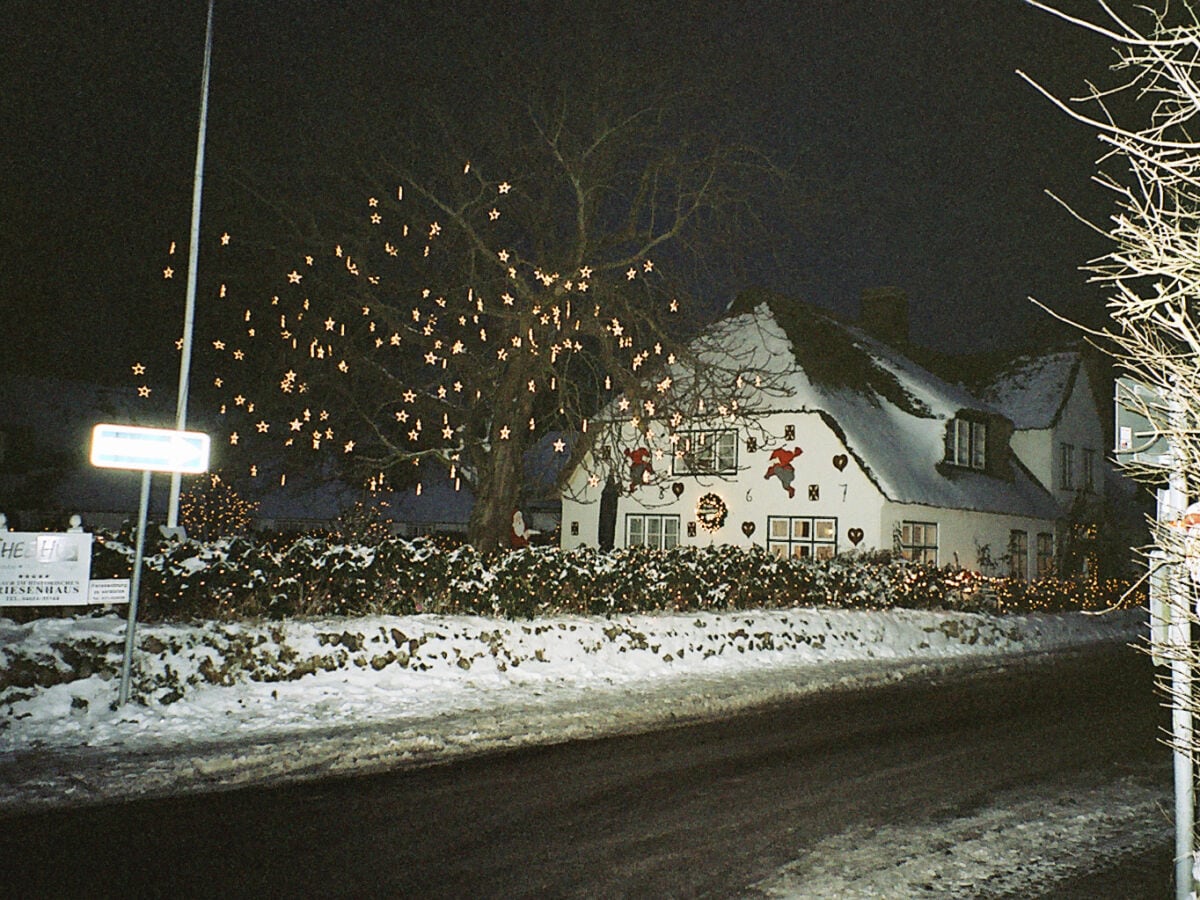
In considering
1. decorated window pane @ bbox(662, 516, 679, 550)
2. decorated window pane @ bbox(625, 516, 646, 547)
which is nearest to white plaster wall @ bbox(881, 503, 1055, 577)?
decorated window pane @ bbox(662, 516, 679, 550)

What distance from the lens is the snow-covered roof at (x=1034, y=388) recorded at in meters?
36.0

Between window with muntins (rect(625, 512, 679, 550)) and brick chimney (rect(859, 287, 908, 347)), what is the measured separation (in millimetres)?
14099

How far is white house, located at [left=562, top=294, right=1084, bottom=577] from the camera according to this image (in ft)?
90.0

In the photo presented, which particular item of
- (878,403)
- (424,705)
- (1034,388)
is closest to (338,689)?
(424,705)

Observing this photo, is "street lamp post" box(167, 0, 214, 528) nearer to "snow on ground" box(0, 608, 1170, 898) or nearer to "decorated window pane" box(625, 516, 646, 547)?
"snow on ground" box(0, 608, 1170, 898)

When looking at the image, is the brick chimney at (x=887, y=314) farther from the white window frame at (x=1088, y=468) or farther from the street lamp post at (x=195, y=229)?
the street lamp post at (x=195, y=229)

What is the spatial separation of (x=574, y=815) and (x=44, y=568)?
6.29m

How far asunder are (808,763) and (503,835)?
3583mm

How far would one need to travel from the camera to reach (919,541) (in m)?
28.4

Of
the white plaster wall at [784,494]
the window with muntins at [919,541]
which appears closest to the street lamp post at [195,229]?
the white plaster wall at [784,494]

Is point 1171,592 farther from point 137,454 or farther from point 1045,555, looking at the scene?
point 1045,555

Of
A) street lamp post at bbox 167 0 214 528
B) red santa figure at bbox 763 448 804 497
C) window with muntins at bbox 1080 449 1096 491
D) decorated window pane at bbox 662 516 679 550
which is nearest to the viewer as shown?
street lamp post at bbox 167 0 214 528

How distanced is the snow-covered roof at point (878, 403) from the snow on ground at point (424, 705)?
12296mm

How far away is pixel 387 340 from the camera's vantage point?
19047 mm
